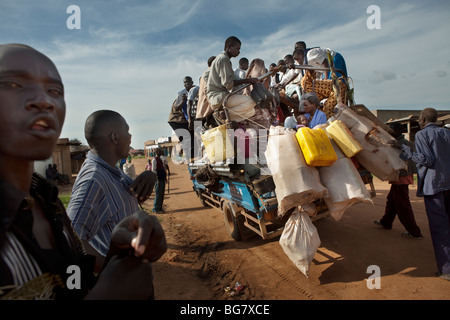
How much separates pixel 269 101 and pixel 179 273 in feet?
10.1

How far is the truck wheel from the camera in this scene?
4715 mm

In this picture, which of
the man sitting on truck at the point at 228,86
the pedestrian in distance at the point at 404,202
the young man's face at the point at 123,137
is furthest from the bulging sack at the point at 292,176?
the pedestrian in distance at the point at 404,202

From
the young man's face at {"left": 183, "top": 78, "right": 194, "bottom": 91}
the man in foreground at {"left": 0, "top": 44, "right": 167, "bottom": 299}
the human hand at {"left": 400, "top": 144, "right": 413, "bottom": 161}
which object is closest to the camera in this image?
the man in foreground at {"left": 0, "top": 44, "right": 167, "bottom": 299}

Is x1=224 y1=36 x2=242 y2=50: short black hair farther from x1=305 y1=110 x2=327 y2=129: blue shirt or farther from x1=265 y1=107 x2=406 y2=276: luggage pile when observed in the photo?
x1=265 y1=107 x2=406 y2=276: luggage pile

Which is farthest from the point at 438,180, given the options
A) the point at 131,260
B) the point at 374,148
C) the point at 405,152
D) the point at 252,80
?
the point at 131,260

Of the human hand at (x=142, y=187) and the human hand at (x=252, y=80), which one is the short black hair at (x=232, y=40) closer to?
the human hand at (x=252, y=80)

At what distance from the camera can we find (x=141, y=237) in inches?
30.8

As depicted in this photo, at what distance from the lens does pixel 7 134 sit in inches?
27.2

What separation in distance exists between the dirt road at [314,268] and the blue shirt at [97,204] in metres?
2.06

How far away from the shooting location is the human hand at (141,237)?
782 millimetres

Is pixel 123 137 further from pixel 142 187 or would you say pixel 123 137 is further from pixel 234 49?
pixel 234 49

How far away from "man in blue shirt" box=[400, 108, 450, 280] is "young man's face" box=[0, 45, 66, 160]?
3721 millimetres

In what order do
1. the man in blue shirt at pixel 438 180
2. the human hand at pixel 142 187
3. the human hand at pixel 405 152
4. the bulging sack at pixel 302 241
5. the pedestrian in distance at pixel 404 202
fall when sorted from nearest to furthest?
the human hand at pixel 142 187 → the bulging sack at pixel 302 241 → the human hand at pixel 405 152 → the man in blue shirt at pixel 438 180 → the pedestrian in distance at pixel 404 202

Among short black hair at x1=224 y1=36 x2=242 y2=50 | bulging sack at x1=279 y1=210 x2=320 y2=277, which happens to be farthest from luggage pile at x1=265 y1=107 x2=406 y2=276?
short black hair at x1=224 y1=36 x2=242 y2=50
